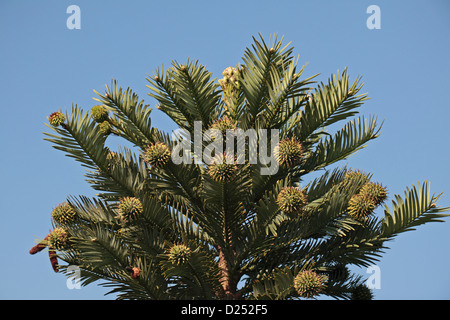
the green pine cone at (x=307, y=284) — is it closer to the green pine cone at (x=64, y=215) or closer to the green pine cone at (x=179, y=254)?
the green pine cone at (x=179, y=254)

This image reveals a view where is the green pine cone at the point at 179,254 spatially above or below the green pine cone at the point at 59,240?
below

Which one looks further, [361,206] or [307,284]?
[361,206]

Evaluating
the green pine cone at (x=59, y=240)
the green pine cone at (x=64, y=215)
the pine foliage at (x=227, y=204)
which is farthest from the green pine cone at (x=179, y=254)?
the green pine cone at (x=64, y=215)

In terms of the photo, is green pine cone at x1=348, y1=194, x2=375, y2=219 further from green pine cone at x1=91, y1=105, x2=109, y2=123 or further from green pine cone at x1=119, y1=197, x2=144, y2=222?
green pine cone at x1=91, y1=105, x2=109, y2=123

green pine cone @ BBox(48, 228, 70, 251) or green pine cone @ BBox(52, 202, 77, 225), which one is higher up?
green pine cone @ BBox(52, 202, 77, 225)

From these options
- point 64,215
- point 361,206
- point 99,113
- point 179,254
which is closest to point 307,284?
point 361,206

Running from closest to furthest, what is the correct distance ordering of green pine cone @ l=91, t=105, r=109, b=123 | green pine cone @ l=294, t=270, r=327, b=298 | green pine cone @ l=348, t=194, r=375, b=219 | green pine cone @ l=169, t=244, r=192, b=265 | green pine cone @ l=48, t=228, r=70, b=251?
green pine cone @ l=294, t=270, r=327, b=298, green pine cone @ l=169, t=244, r=192, b=265, green pine cone @ l=348, t=194, r=375, b=219, green pine cone @ l=48, t=228, r=70, b=251, green pine cone @ l=91, t=105, r=109, b=123

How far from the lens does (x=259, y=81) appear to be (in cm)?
623

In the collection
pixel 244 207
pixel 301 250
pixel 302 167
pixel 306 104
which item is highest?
pixel 306 104

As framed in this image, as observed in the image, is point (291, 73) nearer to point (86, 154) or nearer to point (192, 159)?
point (192, 159)

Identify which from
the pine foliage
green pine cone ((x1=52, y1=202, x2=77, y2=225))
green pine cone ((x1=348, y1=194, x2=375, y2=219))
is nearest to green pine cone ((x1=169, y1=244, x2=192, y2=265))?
the pine foliage

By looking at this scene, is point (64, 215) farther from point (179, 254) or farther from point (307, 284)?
point (307, 284)

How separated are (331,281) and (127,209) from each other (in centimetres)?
249
